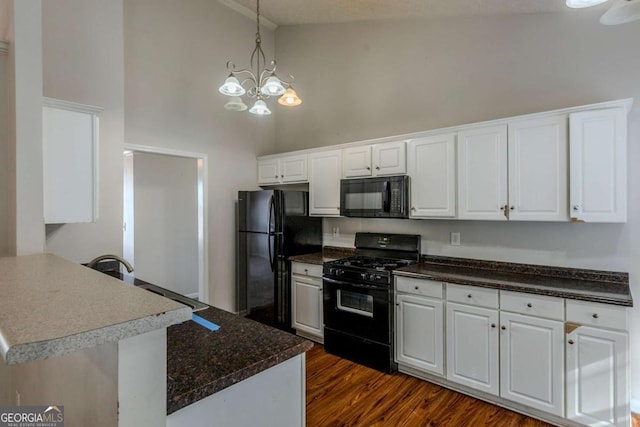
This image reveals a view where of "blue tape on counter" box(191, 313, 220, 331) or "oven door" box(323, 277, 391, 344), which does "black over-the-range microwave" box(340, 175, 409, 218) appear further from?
"blue tape on counter" box(191, 313, 220, 331)

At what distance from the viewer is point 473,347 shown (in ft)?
8.53

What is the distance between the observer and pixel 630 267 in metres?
2.48

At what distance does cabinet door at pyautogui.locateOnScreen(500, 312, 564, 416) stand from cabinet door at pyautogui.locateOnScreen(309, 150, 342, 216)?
1991mm

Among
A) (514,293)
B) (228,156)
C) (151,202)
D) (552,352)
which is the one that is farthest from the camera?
(151,202)

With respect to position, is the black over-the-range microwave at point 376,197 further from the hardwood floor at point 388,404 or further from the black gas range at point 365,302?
the hardwood floor at point 388,404

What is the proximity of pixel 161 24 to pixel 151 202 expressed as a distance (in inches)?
97.1

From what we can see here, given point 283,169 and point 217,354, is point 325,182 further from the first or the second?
point 217,354

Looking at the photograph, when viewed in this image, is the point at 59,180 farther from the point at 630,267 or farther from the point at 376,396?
the point at 630,267

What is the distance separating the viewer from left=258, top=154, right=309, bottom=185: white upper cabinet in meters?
4.11

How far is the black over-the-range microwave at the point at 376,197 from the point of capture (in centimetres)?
323

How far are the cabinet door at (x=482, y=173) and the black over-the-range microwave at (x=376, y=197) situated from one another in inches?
20.4

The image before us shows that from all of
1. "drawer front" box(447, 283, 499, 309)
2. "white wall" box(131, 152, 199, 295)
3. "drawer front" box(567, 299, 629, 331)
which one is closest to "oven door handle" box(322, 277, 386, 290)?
"drawer front" box(447, 283, 499, 309)

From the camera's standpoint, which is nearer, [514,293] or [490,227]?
[514,293]

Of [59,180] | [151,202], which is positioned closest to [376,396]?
[59,180]
